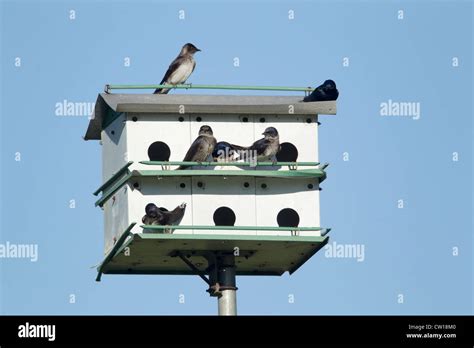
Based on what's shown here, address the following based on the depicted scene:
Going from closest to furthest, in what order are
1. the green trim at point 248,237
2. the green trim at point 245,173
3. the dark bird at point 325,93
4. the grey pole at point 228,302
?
the green trim at point 248,237, the green trim at point 245,173, the grey pole at point 228,302, the dark bird at point 325,93

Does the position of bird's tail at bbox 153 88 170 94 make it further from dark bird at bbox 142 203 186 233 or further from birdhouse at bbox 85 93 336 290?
dark bird at bbox 142 203 186 233

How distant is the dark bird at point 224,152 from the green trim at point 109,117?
132 centimetres

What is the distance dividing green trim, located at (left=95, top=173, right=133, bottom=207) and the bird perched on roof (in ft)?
4.96

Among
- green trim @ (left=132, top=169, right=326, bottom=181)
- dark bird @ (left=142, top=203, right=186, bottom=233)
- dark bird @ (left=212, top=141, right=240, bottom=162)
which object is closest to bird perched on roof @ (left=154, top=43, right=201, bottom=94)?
dark bird @ (left=212, top=141, right=240, bottom=162)

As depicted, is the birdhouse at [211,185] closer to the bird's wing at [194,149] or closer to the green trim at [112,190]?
the green trim at [112,190]

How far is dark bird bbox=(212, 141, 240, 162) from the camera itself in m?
27.6

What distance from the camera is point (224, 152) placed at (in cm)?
2764

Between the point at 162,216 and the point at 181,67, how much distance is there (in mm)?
3441

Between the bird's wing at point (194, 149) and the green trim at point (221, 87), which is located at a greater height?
the green trim at point (221, 87)

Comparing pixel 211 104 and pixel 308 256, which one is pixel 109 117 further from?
pixel 308 256

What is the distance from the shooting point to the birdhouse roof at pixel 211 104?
1096 inches

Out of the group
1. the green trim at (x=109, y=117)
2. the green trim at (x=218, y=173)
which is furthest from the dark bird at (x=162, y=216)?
the green trim at (x=109, y=117)
